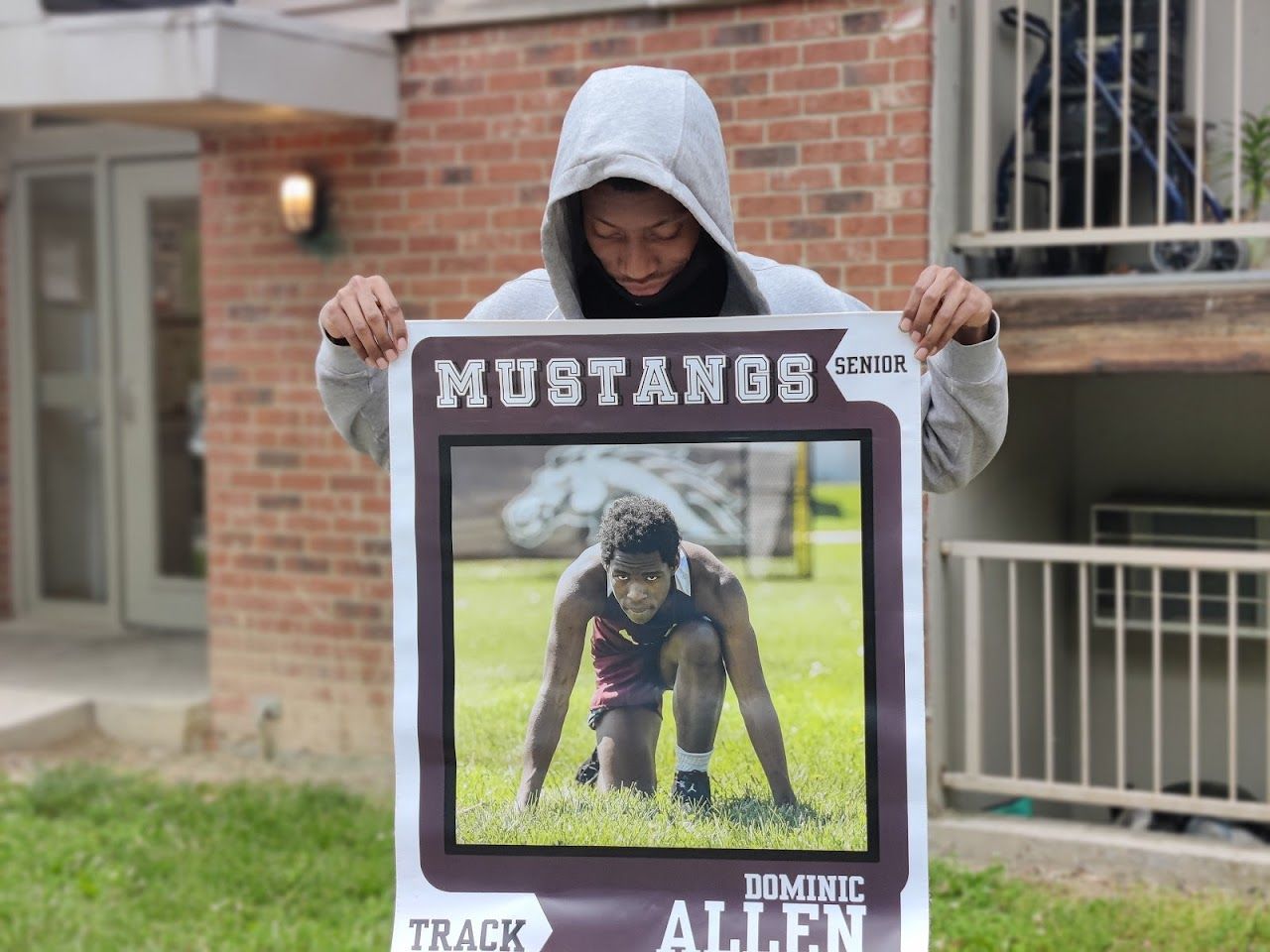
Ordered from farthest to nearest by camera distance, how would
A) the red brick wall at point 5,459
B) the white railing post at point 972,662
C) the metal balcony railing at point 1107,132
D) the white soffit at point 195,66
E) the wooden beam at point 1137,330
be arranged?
the red brick wall at point 5,459
the white railing post at point 972,662
the white soffit at point 195,66
the metal balcony railing at point 1107,132
the wooden beam at point 1137,330

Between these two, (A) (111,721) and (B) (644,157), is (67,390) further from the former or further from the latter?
(B) (644,157)

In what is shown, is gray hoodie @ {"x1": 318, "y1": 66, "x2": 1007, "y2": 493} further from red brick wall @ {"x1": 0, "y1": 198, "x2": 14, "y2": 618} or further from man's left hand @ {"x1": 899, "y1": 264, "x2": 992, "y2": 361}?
red brick wall @ {"x1": 0, "y1": 198, "x2": 14, "y2": 618}

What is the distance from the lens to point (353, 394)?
2.18 meters

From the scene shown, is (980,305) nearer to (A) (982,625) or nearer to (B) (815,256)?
(B) (815,256)

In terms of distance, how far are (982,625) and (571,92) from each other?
2.46 metres

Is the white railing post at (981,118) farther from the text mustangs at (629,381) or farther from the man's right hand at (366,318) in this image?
the man's right hand at (366,318)

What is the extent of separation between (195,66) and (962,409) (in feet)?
12.4

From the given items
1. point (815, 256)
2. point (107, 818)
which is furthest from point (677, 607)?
A: point (107, 818)

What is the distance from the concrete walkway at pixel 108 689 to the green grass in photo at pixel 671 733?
15.2 ft

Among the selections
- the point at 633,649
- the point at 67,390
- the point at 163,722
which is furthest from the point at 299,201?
the point at 633,649

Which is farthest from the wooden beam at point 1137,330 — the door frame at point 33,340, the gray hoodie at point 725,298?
the door frame at point 33,340

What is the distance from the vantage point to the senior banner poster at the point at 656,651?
2.02 m

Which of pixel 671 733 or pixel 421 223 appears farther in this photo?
pixel 421 223

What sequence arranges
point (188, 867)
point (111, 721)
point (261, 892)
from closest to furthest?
point (261, 892) → point (188, 867) → point (111, 721)
